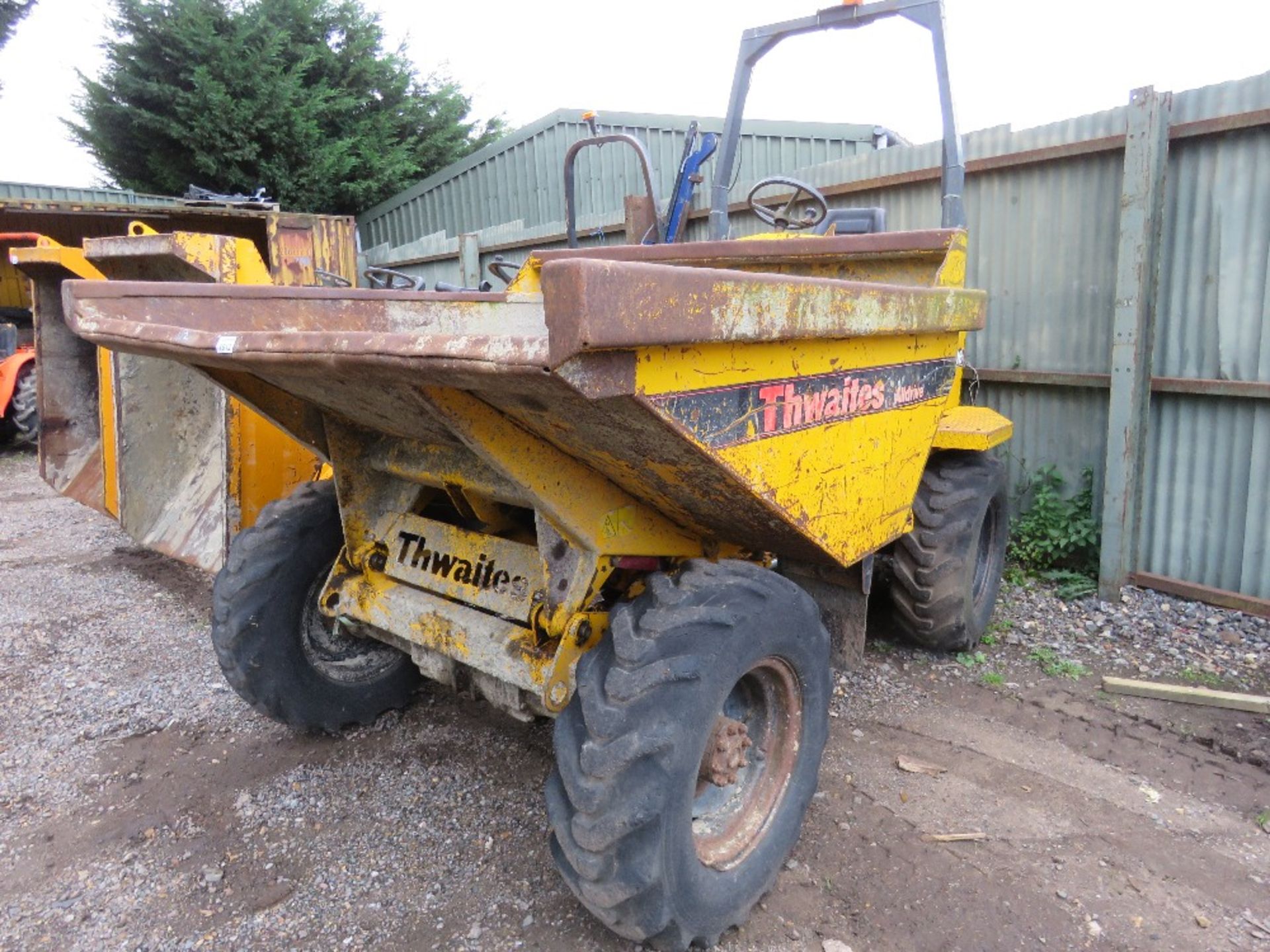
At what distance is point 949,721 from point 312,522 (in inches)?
92.0

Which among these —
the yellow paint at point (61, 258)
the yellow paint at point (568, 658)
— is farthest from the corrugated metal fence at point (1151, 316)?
the yellow paint at point (61, 258)

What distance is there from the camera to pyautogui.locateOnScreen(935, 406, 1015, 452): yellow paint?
343cm

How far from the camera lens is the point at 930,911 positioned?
7.38 feet

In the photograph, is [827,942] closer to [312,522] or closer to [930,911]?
[930,911]

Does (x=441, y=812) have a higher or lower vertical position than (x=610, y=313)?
lower

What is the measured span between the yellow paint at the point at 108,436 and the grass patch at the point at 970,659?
14.0ft

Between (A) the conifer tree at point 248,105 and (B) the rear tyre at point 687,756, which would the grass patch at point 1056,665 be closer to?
(B) the rear tyre at point 687,756

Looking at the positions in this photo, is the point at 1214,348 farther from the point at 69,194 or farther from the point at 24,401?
the point at 69,194

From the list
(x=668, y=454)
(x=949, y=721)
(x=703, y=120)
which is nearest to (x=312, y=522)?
(x=668, y=454)

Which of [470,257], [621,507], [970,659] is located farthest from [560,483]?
[470,257]

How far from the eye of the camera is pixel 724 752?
222 centimetres

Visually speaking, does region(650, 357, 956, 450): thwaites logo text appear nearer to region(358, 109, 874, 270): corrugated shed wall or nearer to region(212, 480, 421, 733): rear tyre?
region(212, 480, 421, 733): rear tyre

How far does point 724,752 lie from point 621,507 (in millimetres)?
656

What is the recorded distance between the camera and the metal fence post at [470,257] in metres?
9.41
